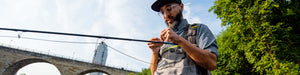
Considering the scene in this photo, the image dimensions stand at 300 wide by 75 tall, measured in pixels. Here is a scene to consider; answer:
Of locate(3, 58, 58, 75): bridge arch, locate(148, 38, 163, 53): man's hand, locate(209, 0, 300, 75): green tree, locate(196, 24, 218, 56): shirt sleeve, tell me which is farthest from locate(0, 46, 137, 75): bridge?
locate(196, 24, 218, 56): shirt sleeve

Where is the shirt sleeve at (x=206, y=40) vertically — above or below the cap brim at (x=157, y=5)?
below

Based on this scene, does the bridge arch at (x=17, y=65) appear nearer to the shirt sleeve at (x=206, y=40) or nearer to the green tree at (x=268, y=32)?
the green tree at (x=268, y=32)

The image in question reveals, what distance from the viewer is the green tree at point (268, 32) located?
683 centimetres

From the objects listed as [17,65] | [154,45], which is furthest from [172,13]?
[17,65]

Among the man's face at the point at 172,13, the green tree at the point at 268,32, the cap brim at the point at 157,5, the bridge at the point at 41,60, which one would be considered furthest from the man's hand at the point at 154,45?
the bridge at the point at 41,60

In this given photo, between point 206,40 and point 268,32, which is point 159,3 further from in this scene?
point 268,32

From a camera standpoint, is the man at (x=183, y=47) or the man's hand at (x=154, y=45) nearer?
the man at (x=183, y=47)

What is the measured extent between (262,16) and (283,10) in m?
1.46

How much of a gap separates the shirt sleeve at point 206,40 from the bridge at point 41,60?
125 feet

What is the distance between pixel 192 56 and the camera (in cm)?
137

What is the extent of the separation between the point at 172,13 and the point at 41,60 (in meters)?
41.5

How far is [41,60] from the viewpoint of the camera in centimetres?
3472

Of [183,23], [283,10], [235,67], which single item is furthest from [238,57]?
[183,23]

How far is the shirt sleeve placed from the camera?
141 cm
